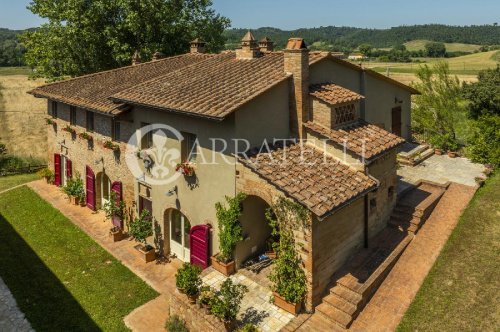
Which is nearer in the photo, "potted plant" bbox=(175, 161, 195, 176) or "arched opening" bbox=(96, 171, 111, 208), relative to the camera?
"potted plant" bbox=(175, 161, 195, 176)

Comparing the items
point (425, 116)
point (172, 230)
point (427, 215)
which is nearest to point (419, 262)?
point (427, 215)

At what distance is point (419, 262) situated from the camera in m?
13.5

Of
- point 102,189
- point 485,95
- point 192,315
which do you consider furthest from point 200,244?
point 485,95

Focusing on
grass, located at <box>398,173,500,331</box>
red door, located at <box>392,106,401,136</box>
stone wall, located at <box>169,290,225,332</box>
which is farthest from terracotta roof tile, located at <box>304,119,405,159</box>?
red door, located at <box>392,106,401,136</box>

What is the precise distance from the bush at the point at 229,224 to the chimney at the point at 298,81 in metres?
3.42

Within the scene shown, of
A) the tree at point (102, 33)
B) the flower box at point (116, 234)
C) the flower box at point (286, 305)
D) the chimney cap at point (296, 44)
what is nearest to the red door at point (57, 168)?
the flower box at point (116, 234)

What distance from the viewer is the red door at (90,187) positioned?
797 inches

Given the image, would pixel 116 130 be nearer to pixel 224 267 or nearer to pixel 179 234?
pixel 179 234

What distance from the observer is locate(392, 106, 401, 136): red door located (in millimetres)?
24352

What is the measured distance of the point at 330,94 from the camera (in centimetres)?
1380

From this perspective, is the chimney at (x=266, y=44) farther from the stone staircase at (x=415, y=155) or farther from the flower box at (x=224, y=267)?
the flower box at (x=224, y=267)

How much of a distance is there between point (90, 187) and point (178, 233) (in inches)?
302

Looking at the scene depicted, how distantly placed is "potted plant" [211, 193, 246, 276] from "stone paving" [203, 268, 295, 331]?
0.36m

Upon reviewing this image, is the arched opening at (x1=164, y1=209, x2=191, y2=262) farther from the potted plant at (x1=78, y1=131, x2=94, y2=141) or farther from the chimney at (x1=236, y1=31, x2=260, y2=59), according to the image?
the chimney at (x1=236, y1=31, x2=260, y2=59)
